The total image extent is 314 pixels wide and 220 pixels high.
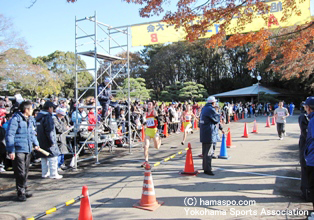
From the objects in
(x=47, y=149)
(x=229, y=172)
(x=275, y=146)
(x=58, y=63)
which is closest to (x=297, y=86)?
(x=275, y=146)

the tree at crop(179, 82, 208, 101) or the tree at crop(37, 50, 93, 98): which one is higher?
the tree at crop(37, 50, 93, 98)

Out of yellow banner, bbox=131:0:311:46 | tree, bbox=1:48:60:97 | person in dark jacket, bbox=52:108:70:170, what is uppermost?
tree, bbox=1:48:60:97

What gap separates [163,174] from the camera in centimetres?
636

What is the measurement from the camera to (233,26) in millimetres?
10023

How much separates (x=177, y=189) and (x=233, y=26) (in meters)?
7.66

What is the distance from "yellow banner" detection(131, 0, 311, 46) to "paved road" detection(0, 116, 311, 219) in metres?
5.56

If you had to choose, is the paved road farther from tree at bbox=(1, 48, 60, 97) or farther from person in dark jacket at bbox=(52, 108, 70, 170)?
tree at bbox=(1, 48, 60, 97)

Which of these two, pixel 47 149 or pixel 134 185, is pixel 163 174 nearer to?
pixel 134 185

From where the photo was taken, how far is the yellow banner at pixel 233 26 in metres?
9.52

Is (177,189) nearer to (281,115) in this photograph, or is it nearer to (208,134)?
(208,134)

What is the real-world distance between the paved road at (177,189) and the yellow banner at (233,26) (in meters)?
5.56

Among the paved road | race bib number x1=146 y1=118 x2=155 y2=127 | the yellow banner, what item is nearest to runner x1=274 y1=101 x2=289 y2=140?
the paved road

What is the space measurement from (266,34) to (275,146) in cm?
465

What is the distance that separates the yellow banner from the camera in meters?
→ 9.52
